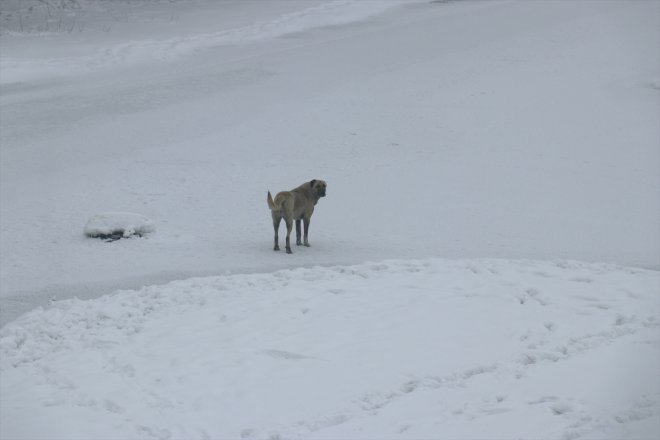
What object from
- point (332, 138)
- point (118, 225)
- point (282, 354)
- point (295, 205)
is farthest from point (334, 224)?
point (282, 354)

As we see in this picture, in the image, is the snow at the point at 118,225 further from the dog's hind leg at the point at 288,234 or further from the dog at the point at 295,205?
the dog's hind leg at the point at 288,234

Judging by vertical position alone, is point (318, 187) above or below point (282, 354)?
above

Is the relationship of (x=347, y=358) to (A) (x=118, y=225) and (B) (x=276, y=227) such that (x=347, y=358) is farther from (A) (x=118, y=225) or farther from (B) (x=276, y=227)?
(A) (x=118, y=225)

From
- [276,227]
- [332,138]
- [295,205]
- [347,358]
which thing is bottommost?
[347,358]

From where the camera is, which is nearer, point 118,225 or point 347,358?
point 347,358

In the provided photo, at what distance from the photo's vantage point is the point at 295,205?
1307 cm

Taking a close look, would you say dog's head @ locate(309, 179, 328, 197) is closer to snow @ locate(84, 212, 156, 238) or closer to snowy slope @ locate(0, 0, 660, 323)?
snowy slope @ locate(0, 0, 660, 323)

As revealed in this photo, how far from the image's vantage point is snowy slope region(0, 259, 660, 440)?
7.56m

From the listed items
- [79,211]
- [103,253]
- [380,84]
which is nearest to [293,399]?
[103,253]

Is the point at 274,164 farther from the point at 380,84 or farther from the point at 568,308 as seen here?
the point at 568,308

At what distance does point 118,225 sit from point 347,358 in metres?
6.47

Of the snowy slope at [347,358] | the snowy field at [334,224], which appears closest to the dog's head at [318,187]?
the snowy field at [334,224]

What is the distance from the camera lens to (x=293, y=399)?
8.12 metres

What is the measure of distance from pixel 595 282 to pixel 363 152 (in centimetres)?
977
